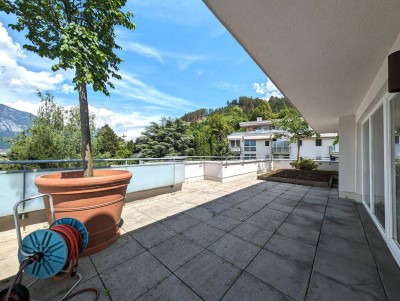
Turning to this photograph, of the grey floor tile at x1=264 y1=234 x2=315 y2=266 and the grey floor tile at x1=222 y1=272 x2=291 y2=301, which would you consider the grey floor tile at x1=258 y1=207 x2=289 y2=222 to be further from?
the grey floor tile at x1=222 y1=272 x2=291 y2=301

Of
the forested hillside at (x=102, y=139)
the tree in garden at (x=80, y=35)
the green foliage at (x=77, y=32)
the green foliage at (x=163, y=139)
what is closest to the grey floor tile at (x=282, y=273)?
the tree in garden at (x=80, y=35)

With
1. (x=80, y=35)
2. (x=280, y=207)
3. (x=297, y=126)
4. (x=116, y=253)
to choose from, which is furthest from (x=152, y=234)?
(x=297, y=126)

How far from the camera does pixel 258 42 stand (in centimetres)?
170

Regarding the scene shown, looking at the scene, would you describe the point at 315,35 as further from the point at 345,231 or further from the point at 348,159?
the point at 348,159

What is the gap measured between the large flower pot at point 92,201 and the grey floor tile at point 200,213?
1368mm

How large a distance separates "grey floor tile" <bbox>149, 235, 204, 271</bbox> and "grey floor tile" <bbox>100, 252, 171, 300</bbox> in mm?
81

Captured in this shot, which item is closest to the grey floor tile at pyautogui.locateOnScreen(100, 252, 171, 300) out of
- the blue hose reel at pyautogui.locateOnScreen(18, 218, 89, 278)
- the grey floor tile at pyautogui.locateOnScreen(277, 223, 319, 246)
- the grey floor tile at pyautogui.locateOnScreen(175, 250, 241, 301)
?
the grey floor tile at pyautogui.locateOnScreen(175, 250, 241, 301)

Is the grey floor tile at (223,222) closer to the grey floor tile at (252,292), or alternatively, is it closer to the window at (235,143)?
the grey floor tile at (252,292)

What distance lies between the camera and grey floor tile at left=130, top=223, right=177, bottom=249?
2168 millimetres

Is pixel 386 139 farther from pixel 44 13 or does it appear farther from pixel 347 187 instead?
pixel 44 13

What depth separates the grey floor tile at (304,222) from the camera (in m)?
2.69

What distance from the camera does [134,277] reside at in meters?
1.57

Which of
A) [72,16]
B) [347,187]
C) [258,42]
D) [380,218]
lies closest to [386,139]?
[380,218]

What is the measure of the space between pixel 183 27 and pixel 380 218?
15.8 ft
